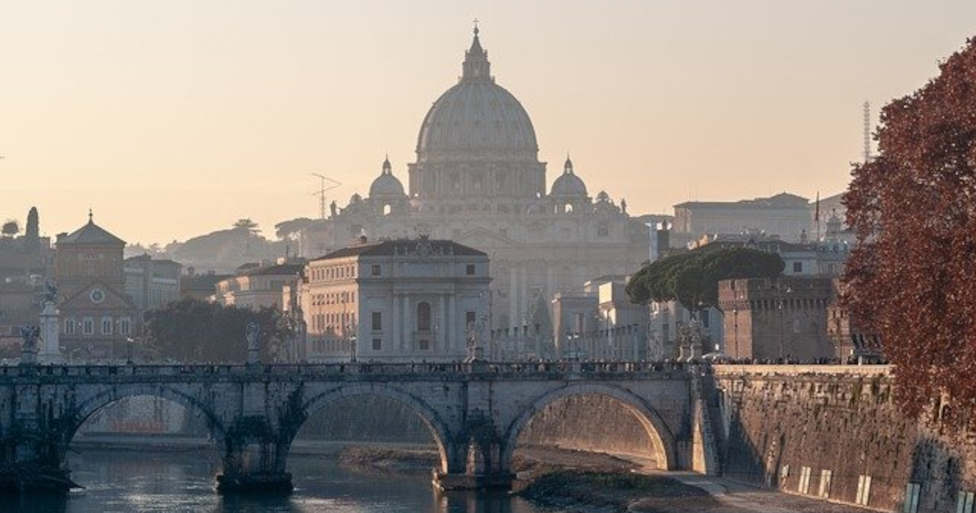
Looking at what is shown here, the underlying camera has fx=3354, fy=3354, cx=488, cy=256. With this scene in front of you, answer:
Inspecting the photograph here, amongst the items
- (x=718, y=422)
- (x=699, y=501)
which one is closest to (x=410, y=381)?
(x=718, y=422)

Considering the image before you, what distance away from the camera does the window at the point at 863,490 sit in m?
107

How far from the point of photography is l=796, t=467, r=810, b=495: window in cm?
11408

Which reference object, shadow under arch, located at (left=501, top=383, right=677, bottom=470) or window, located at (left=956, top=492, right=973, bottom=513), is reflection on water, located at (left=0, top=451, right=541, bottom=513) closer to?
shadow under arch, located at (left=501, top=383, right=677, bottom=470)

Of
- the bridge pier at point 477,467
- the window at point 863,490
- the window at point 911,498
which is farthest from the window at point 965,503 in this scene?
the bridge pier at point 477,467

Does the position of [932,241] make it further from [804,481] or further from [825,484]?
[804,481]

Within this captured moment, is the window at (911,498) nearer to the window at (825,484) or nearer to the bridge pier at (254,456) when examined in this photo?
the window at (825,484)

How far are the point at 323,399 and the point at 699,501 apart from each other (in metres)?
21.8

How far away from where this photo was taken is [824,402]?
115125 mm

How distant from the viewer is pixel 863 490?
10762 centimetres

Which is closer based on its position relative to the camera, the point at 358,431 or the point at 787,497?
→ the point at 787,497

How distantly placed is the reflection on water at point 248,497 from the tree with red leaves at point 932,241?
74.0ft

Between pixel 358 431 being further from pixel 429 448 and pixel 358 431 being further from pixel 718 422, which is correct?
pixel 718 422

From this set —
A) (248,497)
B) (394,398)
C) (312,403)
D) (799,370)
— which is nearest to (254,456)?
Answer: (312,403)

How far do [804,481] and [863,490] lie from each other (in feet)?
23.5
